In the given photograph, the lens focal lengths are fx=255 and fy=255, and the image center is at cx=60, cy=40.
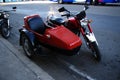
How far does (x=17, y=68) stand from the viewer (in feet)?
18.9

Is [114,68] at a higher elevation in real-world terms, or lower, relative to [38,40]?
lower

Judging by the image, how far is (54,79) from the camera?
5.18 metres

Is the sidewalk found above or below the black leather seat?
below

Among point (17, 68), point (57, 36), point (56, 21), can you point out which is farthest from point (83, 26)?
point (17, 68)

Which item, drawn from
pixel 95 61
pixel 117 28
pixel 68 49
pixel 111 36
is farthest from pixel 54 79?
pixel 117 28

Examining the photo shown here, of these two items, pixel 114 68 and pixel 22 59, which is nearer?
pixel 114 68

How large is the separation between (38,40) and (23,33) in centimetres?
50

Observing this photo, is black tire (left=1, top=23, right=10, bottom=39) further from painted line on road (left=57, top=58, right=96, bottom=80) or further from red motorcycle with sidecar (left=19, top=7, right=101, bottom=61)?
painted line on road (left=57, top=58, right=96, bottom=80)

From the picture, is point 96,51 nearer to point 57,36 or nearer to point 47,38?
point 57,36

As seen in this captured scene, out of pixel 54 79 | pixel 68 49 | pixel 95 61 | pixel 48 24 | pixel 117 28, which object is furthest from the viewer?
pixel 117 28

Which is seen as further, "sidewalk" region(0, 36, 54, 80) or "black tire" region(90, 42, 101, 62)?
"black tire" region(90, 42, 101, 62)

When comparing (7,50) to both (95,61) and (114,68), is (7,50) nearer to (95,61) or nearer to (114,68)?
(95,61)

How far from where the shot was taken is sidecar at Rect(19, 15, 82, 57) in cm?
581

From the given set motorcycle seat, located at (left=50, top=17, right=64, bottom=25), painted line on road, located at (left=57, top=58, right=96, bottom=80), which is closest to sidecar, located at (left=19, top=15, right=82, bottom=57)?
motorcycle seat, located at (left=50, top=17, right=64, bottom=25)
